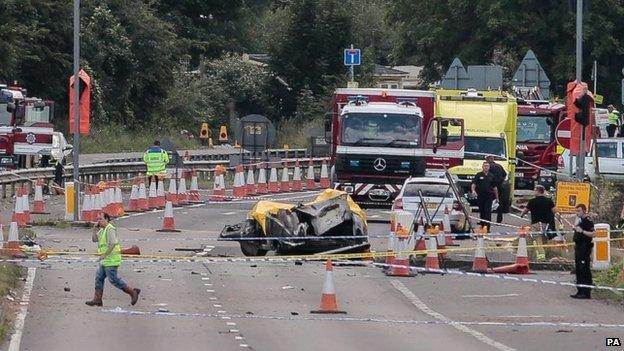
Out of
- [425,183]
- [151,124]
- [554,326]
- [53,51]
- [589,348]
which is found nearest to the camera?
[589,348]

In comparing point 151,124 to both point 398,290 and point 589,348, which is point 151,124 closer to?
point 398,290

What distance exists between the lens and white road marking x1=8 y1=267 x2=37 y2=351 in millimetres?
17844

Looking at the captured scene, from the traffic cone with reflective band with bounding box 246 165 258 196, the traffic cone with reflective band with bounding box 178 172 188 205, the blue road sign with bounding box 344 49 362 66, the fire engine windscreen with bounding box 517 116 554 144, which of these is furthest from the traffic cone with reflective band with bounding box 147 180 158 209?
the fire engine windscreen with bounding box 517 116 554 144

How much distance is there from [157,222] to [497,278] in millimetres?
11290

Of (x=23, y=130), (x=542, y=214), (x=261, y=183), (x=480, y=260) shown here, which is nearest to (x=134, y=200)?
(x=261, y=183)

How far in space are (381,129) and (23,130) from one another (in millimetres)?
16911

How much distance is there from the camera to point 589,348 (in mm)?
18094

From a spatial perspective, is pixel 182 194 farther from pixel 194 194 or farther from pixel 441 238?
pixel 441 238

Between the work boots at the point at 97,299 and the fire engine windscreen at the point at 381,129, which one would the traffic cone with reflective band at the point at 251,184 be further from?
the work boots at the point at 97,299

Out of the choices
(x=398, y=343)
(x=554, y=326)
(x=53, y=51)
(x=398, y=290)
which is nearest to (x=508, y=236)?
(x=398, y=290)

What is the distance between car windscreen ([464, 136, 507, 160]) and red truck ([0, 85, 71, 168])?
15.1m

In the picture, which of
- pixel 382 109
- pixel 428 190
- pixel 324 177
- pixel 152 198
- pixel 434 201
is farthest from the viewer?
pixel 324 177

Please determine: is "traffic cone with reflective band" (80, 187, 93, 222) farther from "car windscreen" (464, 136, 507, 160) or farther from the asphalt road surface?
"car windscreen" (464, 136, 507, 160)

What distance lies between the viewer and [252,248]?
93.0 ft
